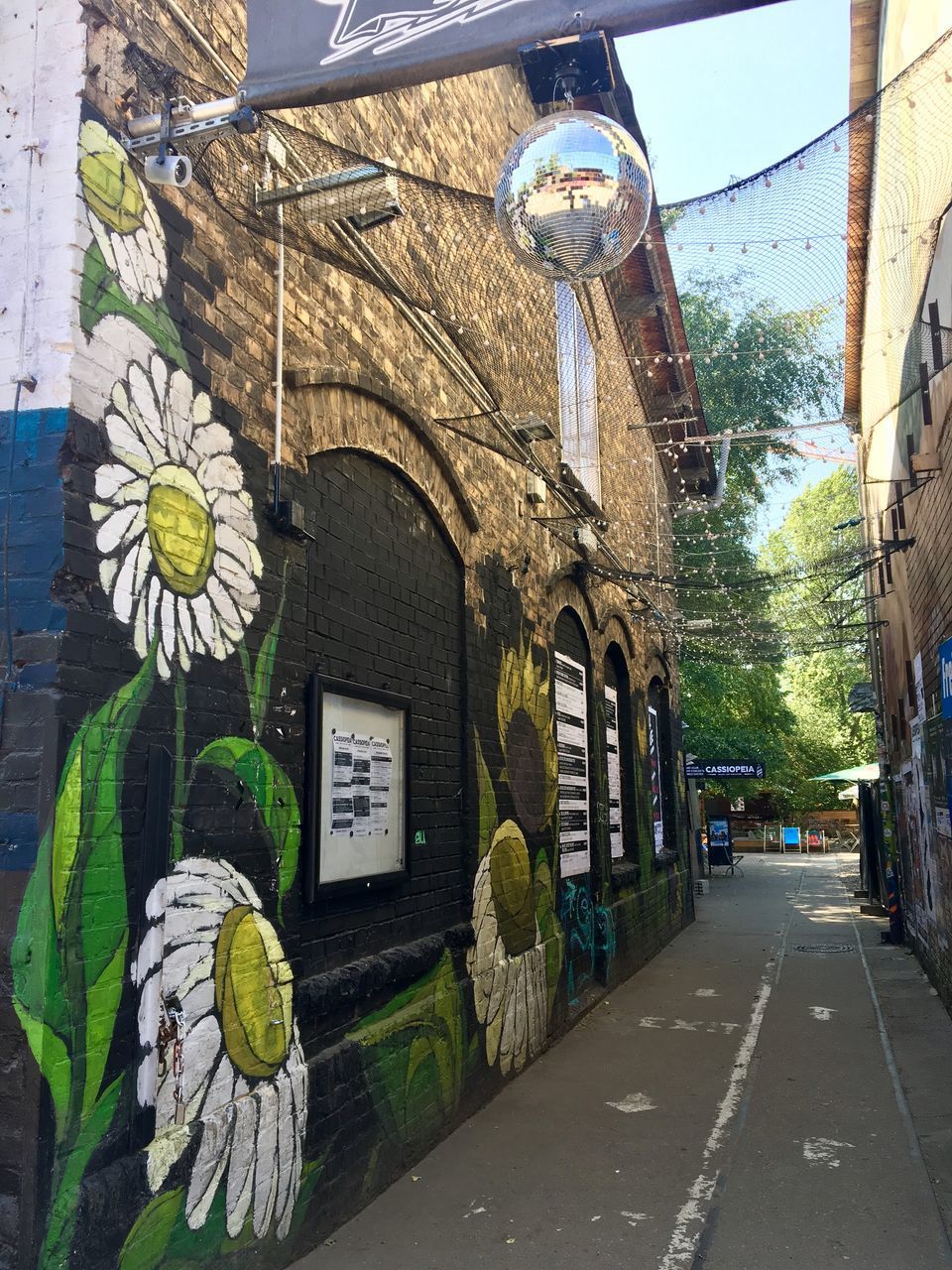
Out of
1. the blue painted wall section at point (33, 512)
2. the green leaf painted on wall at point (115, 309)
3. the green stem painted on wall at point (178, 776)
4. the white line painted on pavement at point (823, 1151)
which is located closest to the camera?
the blue painted wall section at point (33, 512)

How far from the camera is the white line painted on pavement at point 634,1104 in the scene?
634 cm

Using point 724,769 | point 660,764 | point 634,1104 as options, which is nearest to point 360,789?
point 634,1104

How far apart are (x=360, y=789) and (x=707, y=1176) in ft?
9.23

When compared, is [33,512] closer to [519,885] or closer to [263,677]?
[263,677]

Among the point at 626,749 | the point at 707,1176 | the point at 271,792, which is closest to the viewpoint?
the point at 271,792

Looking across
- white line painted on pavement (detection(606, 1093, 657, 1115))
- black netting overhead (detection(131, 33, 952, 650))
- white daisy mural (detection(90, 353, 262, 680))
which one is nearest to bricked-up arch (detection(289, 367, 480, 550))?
black netting overhead (detection(131, 33, 952, 650))

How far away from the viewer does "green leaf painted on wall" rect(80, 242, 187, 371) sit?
10.4 ft

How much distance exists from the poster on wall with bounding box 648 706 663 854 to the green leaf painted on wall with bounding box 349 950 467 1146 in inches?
329

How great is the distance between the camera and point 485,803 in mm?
6812

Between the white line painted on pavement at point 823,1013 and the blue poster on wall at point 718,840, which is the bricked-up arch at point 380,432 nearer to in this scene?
the white line painted on pavement at point 823,1013

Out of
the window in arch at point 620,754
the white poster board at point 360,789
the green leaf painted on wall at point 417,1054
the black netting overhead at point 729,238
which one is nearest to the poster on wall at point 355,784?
the white poster board at point 360,789

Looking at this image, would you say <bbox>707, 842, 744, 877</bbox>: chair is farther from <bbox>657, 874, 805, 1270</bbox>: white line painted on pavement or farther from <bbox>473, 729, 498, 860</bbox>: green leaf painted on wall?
<bbox>473, 729, 498, 860</bbox>: green leaf painted on wall

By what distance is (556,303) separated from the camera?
380 inches

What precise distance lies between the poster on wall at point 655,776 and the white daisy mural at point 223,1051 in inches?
409
